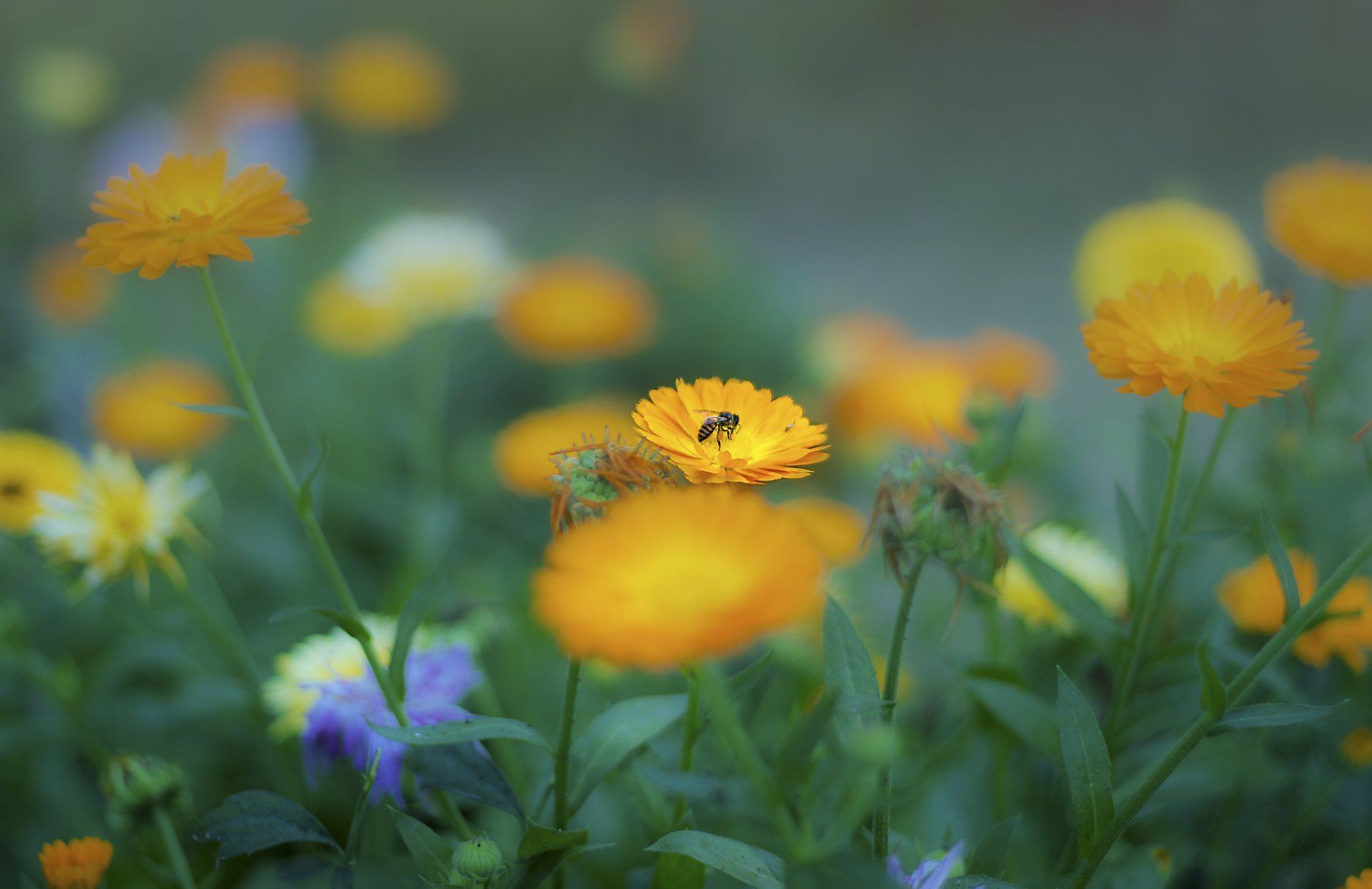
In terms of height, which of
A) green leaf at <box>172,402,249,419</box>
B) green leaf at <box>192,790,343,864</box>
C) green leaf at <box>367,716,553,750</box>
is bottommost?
green leaf at <box>192,790,343,864</box>

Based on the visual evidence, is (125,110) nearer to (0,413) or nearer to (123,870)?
(0,413)

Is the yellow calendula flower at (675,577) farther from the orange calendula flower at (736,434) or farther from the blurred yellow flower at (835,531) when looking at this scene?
the blurred yellow flower at (835,531)

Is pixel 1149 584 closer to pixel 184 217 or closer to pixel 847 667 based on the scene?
pixel 847 667

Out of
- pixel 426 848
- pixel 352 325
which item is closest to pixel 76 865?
pixel 426 848

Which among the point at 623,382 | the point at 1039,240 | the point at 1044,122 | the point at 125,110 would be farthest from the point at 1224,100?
the point at 125,110

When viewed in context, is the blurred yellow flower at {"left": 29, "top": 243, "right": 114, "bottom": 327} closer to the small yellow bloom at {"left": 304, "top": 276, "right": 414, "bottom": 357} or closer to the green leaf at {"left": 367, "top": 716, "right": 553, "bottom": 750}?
the small yellow bloom at {"left": 304, "top": 276, "right": 414, "bottom": 357}

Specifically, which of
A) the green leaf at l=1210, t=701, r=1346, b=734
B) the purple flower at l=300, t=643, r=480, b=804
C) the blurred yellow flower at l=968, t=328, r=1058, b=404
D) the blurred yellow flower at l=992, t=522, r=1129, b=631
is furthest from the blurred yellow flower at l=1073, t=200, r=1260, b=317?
the purple flower at l=300, t=643, r=480, b=804
